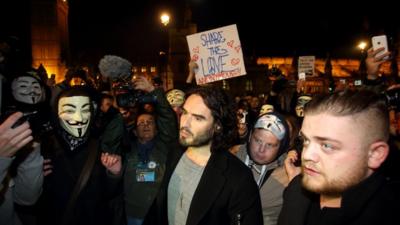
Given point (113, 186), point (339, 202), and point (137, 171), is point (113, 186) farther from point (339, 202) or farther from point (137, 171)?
point (339, 202)

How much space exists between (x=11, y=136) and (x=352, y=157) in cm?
207

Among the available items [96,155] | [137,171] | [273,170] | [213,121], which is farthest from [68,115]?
[273,170]

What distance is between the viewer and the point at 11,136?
7.24 ft

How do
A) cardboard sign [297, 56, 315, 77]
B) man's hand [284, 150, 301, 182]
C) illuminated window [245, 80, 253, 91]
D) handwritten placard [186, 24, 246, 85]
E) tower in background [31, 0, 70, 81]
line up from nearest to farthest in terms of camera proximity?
1. man's hand [284, 150, 301, 182]
2. handwritten placard [186, 24, 246, 85]
3. cardboard sign [297, 56, 315, 77]
4. tower in background [31, 0, 70, 81]
5. illuminated window [245, 80, 253, 91]

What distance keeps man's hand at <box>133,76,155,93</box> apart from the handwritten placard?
1.31 m

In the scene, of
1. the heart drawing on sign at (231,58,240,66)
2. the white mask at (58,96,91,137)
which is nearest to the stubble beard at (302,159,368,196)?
the white mask at (58,96,91,137)

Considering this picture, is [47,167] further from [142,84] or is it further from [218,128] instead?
[218,128]

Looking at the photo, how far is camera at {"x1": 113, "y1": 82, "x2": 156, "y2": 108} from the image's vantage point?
151 inches

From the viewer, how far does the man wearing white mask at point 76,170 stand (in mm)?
3152

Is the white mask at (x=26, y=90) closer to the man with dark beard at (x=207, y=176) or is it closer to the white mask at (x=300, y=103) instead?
the man with dark beard at (x=207, y=176)

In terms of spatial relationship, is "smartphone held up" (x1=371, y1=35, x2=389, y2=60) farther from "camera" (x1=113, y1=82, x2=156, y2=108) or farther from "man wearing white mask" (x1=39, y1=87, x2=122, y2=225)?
"man wearing white mask" (x1=39, y1=87, x2=122, y2=225)

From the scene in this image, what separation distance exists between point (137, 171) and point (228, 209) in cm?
162

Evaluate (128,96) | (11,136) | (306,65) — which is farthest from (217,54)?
(306,65)

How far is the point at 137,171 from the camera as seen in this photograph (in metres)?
4.05
